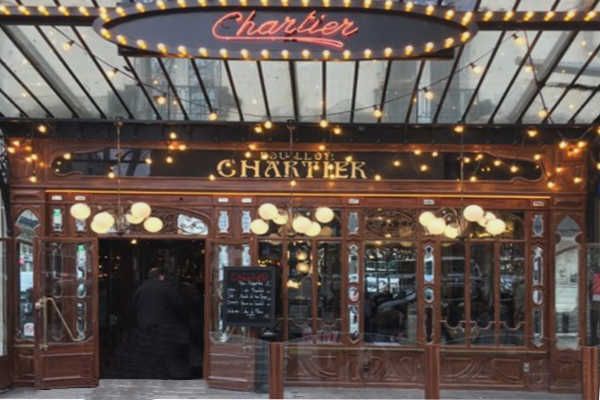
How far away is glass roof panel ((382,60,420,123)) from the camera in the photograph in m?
9.65

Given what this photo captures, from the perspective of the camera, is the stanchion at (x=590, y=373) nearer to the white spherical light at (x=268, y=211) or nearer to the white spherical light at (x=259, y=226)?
the white spherical light at (x=268, y=211)

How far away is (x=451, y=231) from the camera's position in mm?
10578

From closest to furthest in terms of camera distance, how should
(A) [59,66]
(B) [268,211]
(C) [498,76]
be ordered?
(A) [59,66] → (C) [498,76] → (B) [268,211]

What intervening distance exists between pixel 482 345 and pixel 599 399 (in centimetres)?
243

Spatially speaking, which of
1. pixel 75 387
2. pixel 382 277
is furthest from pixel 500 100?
pixel 75 387

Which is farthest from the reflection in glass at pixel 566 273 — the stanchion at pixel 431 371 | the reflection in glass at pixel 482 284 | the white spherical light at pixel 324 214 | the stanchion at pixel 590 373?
the white spherical light at pixel 324 214

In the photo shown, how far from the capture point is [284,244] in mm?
10930

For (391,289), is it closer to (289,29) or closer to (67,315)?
(67,315)

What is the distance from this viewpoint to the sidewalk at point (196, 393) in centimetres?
912

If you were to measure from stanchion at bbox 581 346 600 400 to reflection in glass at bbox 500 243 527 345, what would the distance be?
238 centimetres

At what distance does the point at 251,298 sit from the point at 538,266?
154 inches

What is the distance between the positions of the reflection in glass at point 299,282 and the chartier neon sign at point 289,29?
418 cm

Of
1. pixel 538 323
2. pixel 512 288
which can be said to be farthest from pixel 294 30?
pixel 538 323

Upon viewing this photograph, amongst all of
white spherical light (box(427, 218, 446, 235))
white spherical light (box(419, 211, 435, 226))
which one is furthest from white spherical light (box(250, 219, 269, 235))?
white spherical light (box(427, 218, 446, 235))
